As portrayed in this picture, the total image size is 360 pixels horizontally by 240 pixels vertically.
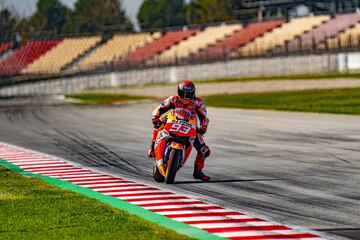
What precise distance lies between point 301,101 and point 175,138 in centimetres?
2847

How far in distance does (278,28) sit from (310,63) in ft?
69.0

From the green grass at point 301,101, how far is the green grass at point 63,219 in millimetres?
21965

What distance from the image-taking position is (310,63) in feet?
191

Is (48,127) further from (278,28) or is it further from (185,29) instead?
(185,29)

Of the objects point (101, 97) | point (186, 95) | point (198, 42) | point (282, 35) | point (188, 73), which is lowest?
point (101, 97)

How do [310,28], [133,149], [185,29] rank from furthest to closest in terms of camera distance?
[185,29]
[310,28]
[133,149]

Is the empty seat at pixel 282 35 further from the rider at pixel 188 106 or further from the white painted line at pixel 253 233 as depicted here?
the white painted line at pixel 253 233

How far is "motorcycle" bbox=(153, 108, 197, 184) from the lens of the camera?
16.3 m

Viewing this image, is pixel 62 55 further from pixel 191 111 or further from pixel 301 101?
pixel 191 111

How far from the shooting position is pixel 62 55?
93.5 m

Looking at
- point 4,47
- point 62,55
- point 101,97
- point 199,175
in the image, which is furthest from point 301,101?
point 4,47

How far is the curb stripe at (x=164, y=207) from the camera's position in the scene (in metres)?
11.5

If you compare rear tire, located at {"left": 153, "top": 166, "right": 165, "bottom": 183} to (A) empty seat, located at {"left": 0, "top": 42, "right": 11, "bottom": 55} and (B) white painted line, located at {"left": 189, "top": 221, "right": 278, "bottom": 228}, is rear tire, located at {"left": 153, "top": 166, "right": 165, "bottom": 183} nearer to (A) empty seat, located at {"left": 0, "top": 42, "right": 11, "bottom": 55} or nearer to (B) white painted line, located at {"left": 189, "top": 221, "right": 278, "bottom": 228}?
(B) white painted line, located at {"left": 189, "top": 221, "right": 278, "bottom": 228}

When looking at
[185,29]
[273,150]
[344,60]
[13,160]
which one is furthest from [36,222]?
[185,29]
